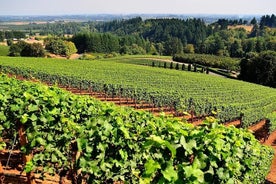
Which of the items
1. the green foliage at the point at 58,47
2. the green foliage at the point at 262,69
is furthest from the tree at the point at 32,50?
the green foliage at the point at 262,69

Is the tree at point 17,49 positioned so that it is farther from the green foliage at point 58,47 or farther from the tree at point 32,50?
the green foliage at point 58,47

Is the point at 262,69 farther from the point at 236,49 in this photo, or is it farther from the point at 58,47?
the point at 58,47

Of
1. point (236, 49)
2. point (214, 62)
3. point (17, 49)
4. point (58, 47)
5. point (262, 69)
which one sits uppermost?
point (17, 49)

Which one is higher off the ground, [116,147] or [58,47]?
[116,147]

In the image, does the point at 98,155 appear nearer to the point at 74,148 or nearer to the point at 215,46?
the point at 74,148

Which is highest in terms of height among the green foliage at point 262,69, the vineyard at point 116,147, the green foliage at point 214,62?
the vineyard at point 116,147

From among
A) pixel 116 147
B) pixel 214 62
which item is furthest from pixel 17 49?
pixel 116 147

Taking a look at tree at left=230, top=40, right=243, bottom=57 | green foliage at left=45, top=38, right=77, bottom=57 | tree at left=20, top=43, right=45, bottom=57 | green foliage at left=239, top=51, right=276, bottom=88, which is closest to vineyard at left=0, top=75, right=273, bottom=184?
green foliage at left=239, top=51, right=276, bottom=88

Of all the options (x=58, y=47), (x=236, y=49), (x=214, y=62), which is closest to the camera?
(x=214, y=62)

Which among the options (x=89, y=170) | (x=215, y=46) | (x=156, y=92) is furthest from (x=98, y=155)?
(x=215, y=46)

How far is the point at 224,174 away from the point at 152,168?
5.65ft

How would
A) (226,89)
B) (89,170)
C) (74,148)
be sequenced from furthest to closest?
(226,89), (74,148), (89,170)

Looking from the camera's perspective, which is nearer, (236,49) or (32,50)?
(32,50)

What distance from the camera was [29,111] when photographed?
692 centimetres
